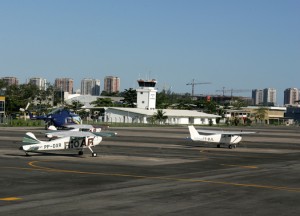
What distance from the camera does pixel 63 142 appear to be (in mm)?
40344

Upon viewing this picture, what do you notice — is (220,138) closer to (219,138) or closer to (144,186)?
(219,138)

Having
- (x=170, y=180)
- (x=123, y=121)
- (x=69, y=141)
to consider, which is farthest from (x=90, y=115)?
(x=170, y=180)

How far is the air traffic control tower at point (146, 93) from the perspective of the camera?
177750mm

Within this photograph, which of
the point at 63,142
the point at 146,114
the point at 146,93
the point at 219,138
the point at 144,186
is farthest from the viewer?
the point at 146,93

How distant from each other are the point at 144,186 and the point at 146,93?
15394cm

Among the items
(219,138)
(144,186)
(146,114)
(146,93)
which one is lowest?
(144,186)

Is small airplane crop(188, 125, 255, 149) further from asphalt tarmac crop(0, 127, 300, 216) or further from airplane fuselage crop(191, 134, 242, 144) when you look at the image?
asphalt tarmac crop(0, 127, 300, 216)

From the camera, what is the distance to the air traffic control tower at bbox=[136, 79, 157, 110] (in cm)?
17775

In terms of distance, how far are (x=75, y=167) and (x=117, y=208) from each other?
48.5 ft

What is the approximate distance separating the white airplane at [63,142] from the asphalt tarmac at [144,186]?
2.44 feet

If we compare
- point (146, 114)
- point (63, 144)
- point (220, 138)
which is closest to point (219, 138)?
point (220, 138)

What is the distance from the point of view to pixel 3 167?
105 ft

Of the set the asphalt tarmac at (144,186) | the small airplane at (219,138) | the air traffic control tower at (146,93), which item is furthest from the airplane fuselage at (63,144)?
the air traffic control tower at (146,93)

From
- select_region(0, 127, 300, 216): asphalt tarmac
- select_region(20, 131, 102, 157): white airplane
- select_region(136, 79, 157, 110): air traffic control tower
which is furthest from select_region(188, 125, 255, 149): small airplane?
select_region(136, 79, 157, 110): air traffic control tower
